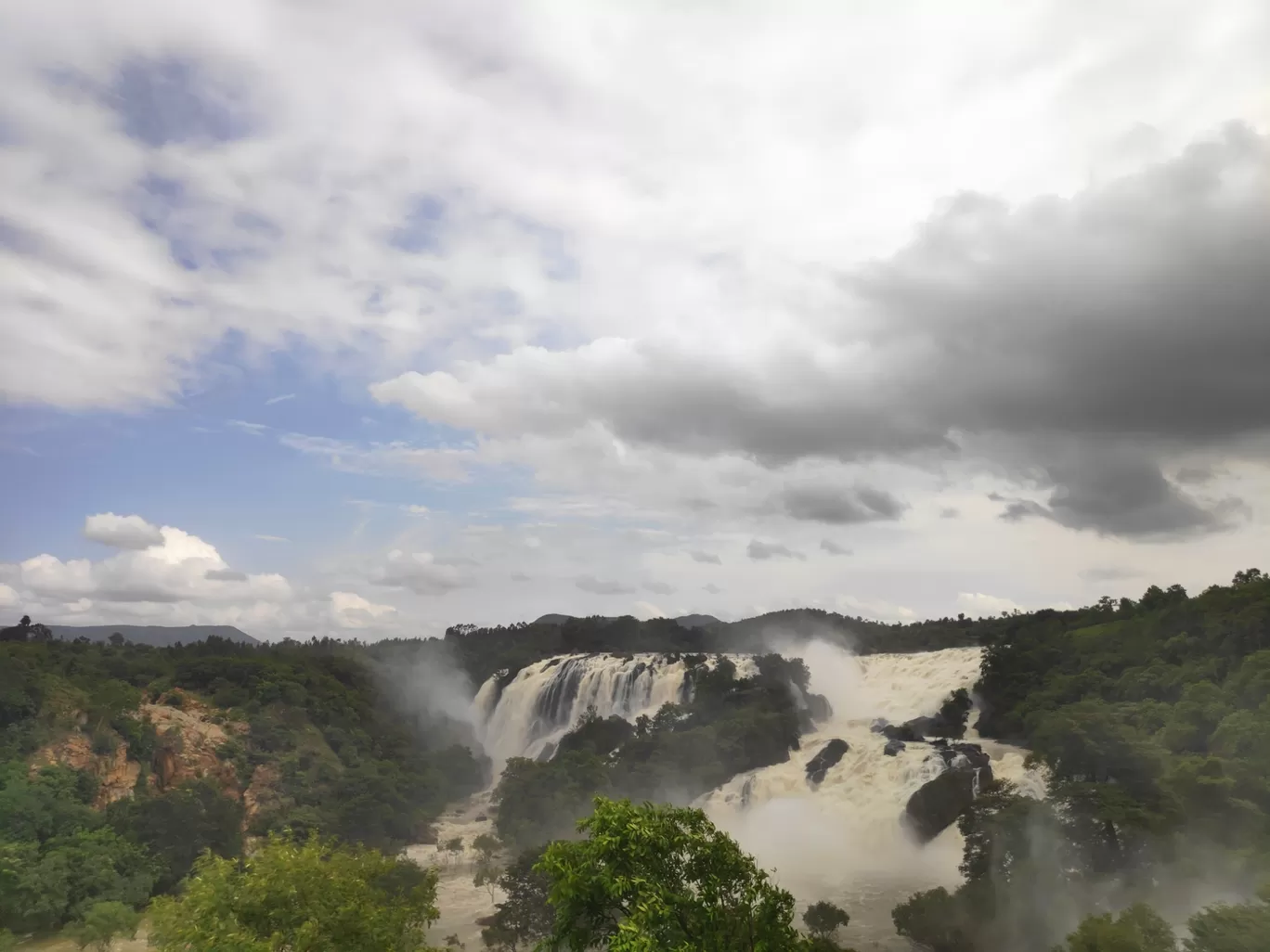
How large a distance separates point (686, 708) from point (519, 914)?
1338 inches

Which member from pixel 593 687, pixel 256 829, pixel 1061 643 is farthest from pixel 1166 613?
pixel 256 829

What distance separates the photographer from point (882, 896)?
34.6m

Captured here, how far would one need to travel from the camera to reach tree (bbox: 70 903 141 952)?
1143 inches

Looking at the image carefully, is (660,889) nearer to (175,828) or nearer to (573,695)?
(175,828)

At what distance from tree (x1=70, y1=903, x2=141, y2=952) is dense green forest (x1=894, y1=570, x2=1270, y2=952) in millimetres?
31264

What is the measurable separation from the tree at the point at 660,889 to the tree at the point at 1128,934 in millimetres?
10973

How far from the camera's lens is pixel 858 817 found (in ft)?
140

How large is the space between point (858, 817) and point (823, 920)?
1495 cm

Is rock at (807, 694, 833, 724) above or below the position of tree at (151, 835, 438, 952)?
below

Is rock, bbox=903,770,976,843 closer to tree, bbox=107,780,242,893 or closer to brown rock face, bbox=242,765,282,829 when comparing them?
tree, bbox=107,780,242,893

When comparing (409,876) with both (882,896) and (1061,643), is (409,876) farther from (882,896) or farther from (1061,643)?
(1061,643)

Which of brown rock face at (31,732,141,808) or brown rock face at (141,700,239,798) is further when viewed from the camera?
brown rock face at (141,700,239,798)

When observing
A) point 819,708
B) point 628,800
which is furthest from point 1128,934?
point 819,708

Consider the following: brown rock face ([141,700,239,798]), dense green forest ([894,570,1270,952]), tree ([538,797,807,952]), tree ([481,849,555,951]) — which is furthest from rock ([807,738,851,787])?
brown rock face ([141,700,239,798])
